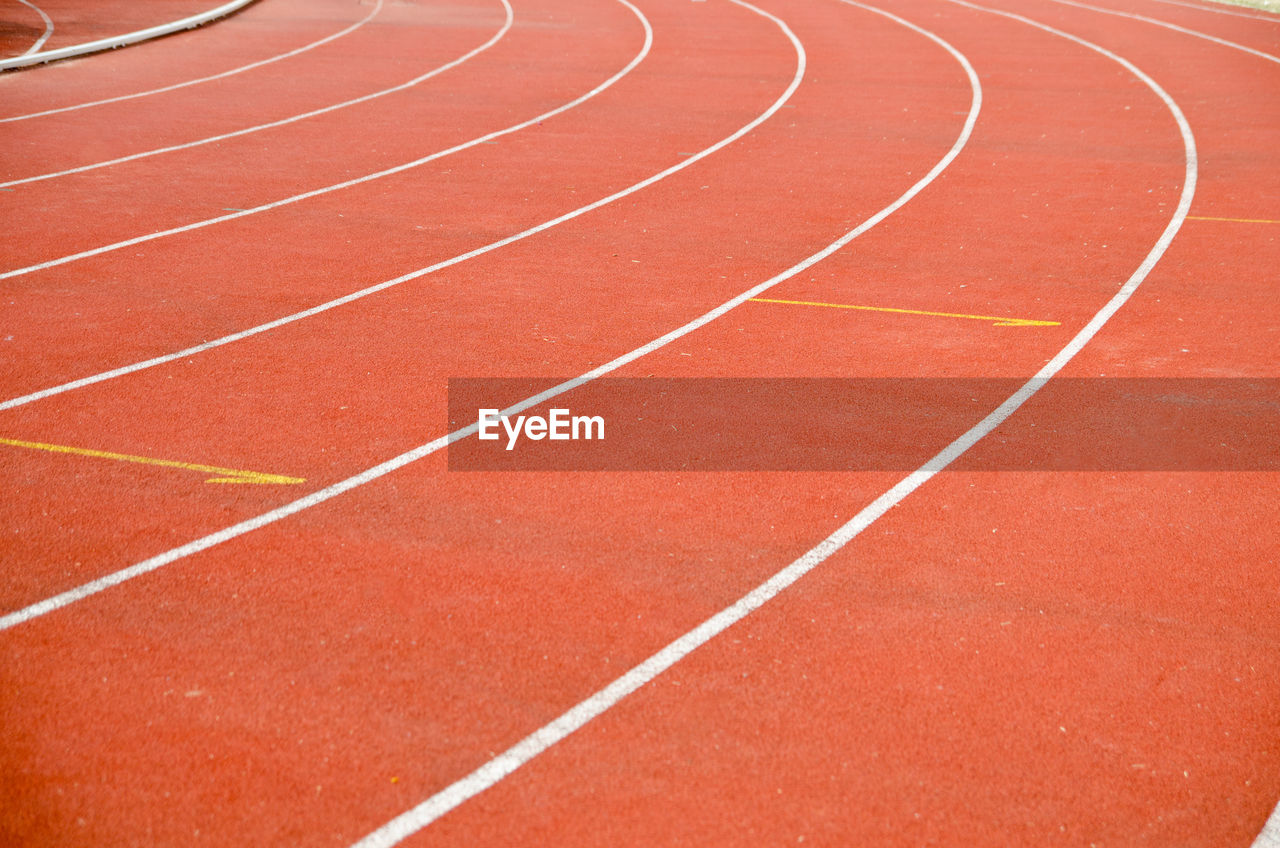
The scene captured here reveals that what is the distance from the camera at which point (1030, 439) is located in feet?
21.8

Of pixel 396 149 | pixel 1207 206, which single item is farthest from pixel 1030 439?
pixel 396 149

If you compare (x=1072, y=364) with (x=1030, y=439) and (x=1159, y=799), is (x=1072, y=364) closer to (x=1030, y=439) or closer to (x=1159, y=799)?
(x=1030, y=439)

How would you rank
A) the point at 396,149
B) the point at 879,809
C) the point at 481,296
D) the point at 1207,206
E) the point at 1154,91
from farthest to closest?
the point at 1154,91, the point at 396,149, the point at 1207,206, the point at 481,296, the point at 879,809

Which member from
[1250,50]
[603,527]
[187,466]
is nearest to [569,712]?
[603,527]

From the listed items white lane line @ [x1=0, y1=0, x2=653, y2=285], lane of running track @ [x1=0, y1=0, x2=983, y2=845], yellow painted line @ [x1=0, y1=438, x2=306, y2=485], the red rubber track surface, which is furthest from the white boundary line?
yellow painted line @ [x1=0, y1=438, x2=306, y2=485]

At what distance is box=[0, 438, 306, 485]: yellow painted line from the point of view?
605 cm

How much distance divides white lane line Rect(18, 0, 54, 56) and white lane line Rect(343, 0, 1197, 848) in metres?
15.2

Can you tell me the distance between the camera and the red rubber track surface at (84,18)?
61.1 feet

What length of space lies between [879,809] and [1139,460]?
3.16 m

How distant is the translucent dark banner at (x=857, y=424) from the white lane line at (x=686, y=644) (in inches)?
3.0

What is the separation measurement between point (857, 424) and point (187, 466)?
11.0 feet

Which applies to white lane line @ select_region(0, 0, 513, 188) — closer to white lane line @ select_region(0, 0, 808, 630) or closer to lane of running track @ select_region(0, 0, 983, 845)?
white lane line @ select_region(0, 0, 808, 630)

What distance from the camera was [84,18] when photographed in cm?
2073

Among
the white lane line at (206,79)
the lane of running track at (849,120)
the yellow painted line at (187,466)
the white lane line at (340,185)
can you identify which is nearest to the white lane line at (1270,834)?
the lane of running track at (849,120)
